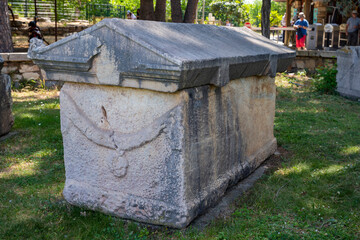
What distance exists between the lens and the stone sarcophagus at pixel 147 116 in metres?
2.61

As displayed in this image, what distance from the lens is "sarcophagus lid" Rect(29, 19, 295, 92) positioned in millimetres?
2482

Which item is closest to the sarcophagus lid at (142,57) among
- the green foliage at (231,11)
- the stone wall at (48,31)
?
the stone wall at (48,31)

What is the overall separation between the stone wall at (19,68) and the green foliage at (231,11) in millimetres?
22710

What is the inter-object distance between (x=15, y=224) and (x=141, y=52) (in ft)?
5.17

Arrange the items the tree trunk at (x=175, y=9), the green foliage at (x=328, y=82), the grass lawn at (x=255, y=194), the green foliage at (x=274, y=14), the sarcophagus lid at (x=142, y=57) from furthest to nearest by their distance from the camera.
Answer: the green foliage at (x=274, y=14) → the tree trunk at (x=175, y=9) → the green foliage at (x=328, y=82) → the grass lawn at (x=255, y=194) → the sarcophagus lid at (x=142, y=57)

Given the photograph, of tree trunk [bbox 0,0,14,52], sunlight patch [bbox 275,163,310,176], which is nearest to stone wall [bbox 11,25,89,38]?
tree trunk [bbox 0,0,14,52]

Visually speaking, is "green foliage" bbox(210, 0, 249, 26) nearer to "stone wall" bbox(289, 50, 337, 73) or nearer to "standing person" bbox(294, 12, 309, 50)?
"standing person" bbox(294, 12, 309, 50)

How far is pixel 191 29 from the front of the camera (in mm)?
3457

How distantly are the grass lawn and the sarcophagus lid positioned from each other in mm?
1018

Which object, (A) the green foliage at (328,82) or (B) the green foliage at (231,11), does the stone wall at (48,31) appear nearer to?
(A) the green foliage at (328,82)

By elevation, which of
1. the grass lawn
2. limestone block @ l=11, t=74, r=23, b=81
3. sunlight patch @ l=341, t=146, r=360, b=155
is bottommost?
the grass lawn

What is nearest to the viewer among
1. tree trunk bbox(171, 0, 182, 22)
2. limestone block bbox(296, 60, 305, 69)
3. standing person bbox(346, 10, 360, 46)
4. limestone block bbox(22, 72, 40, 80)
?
limestone block bbox(22, 72, 40, 80)

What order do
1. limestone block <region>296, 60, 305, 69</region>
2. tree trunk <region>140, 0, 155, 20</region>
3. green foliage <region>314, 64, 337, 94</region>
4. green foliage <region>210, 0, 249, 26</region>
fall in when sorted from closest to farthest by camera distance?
green foliage <region>314, 64, 337, 94</region>, tree trunk <region>140, 0, 155, 20</region>, limestone block <region>296, 60, 305, 69</region>, green foliage <region>210, 0, 249, 26</region>

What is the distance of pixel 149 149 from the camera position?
2766 mm
